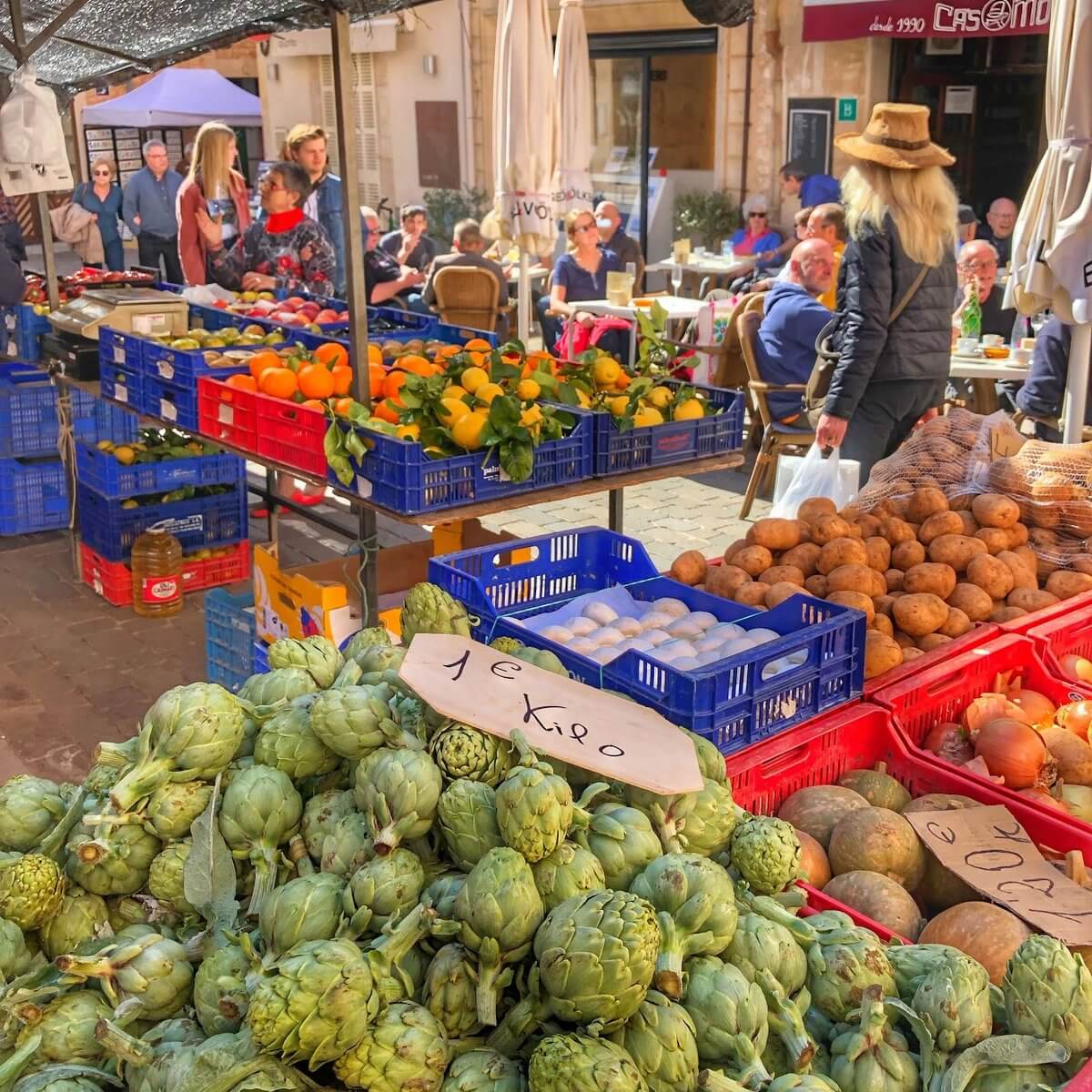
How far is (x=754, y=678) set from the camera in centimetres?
225

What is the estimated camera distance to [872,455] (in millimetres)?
5043

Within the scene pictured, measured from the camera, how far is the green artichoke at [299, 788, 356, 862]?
1.61 m

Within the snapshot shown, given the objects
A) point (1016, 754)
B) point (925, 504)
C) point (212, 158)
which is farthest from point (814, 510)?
point (212, 158)

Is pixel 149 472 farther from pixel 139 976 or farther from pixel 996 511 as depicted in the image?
pixel 139 976

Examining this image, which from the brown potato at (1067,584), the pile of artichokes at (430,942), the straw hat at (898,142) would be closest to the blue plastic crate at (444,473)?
the brown potato at (1067,584)

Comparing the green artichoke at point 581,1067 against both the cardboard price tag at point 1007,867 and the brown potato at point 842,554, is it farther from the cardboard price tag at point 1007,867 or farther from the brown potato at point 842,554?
the brown potato at point 842,554

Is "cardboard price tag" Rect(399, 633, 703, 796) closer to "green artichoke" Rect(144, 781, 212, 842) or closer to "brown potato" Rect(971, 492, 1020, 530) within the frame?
"green artichoke" Rect(144, 781, 212, 842)

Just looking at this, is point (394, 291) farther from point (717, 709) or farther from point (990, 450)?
point (717, 709)

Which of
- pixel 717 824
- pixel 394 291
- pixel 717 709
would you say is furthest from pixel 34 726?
pixel 394 291

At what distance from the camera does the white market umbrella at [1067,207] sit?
378 cm

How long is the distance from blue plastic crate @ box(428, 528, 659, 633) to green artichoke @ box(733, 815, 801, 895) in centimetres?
93

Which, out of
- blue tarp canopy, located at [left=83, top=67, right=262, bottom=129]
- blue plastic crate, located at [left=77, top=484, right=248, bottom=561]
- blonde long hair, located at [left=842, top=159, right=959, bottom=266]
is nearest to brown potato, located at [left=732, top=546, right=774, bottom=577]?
blonde long hair, located at [left=842, top=159, right=959, bottom=266]

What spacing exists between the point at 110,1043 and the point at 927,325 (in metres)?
4.24

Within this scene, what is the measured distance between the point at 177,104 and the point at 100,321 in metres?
12.1
